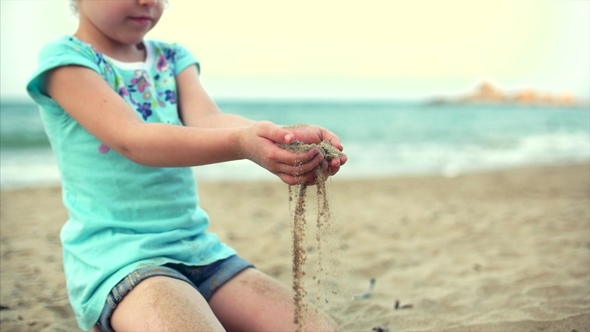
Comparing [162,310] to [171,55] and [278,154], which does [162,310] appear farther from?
[171,55]

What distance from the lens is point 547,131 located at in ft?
72.0

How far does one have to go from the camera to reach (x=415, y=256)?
157 inches

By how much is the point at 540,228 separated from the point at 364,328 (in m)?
2.59

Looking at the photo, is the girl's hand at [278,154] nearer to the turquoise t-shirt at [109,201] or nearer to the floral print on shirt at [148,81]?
the turquoise t-shirt at [109,201]

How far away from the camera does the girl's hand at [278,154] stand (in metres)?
1.53

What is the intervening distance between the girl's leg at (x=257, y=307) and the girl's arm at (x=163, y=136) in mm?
677

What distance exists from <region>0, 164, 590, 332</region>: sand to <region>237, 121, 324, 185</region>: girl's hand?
0.33 m

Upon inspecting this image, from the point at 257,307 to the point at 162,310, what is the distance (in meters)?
0.51

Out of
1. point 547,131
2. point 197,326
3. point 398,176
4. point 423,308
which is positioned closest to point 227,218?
point 423,308

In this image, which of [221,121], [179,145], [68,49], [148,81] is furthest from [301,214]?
[68,49]

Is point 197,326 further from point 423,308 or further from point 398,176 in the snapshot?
point 398,176

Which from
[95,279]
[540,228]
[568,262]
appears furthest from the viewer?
[540,228]

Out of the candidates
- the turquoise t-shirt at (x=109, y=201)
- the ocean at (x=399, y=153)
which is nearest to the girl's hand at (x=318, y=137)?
the turquoise t-shirt at (x=109, y=201)

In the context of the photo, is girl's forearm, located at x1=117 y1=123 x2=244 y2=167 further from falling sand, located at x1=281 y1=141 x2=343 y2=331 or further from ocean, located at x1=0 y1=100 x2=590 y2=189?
ocean, located at x1=0 y1=100 x2=590 y2=189
